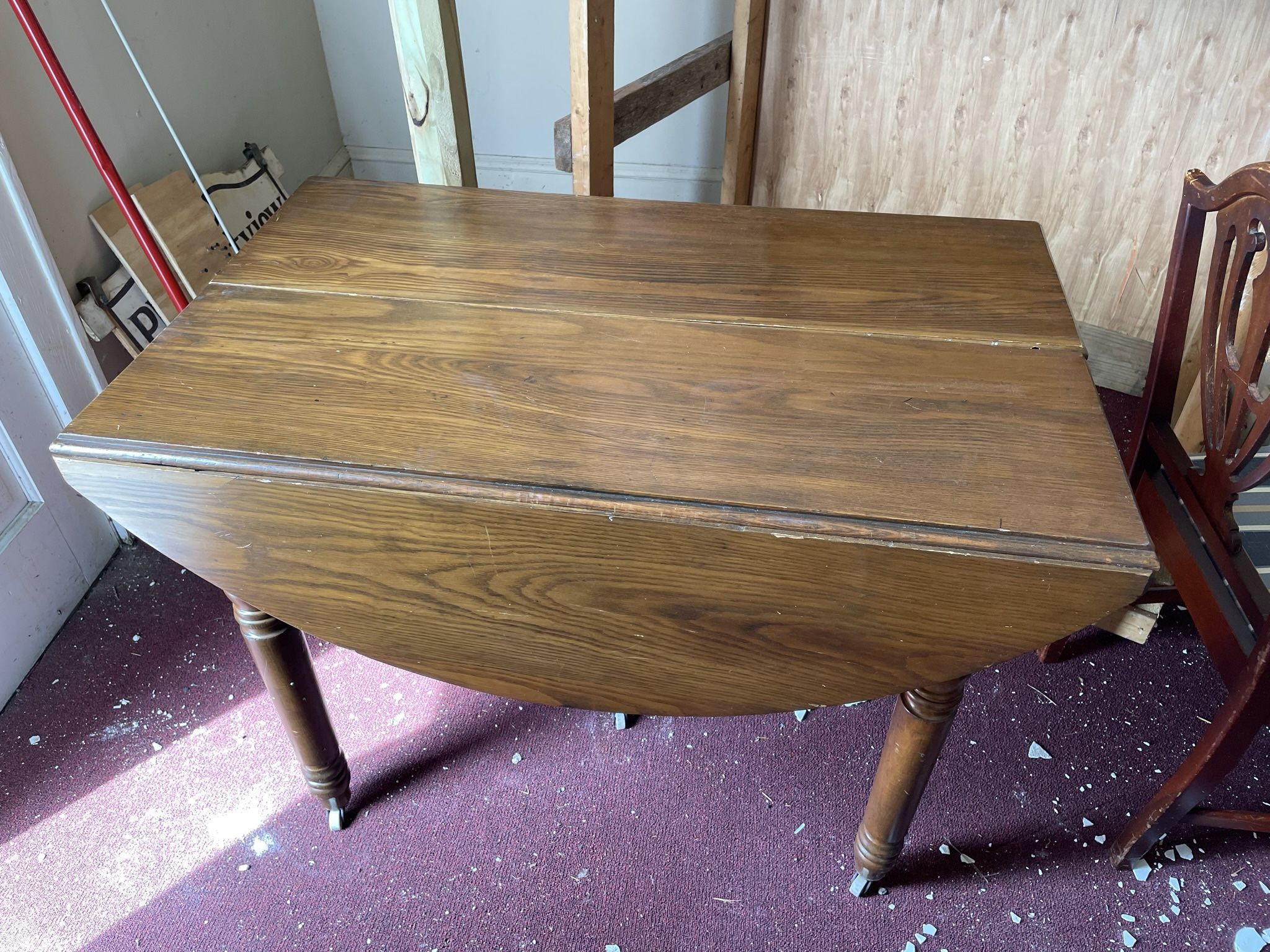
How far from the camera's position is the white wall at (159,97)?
4.98ft

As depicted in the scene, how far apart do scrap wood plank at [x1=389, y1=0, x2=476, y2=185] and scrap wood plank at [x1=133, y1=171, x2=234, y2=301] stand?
527 mm

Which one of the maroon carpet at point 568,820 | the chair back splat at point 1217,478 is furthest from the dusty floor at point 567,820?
the chair back splat at point 1217,478

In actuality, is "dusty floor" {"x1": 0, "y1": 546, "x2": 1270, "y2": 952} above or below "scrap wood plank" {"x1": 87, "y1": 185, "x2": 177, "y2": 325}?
below

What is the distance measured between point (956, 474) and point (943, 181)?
154 cm

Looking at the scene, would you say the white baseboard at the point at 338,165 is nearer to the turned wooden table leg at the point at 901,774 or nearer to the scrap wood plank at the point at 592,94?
the scrap wood plank at the point at 592,94

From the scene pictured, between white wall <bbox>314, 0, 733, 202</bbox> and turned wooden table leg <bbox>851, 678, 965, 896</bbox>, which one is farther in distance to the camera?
white wall <bbox>314, 0, 733, 202</bbox>

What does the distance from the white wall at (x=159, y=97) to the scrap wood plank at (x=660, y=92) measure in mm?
877

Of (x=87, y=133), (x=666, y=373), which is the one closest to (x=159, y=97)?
(x=87, y=133)

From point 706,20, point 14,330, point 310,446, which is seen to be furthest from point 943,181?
point 14,330

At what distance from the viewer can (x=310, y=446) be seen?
89 centimetres

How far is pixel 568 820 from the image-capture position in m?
1.34

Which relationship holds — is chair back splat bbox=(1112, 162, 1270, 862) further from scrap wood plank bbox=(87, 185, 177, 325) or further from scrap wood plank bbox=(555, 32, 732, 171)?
scrap wood plank bbox=(87, 185, 177, 325)

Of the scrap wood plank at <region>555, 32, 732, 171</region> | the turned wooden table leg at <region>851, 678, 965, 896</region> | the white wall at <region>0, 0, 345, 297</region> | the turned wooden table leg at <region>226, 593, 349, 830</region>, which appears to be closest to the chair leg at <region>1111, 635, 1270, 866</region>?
the turned wooden table leg at <region>851, 678, 965, 896</region>

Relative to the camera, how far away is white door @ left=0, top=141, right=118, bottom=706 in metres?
1.45
